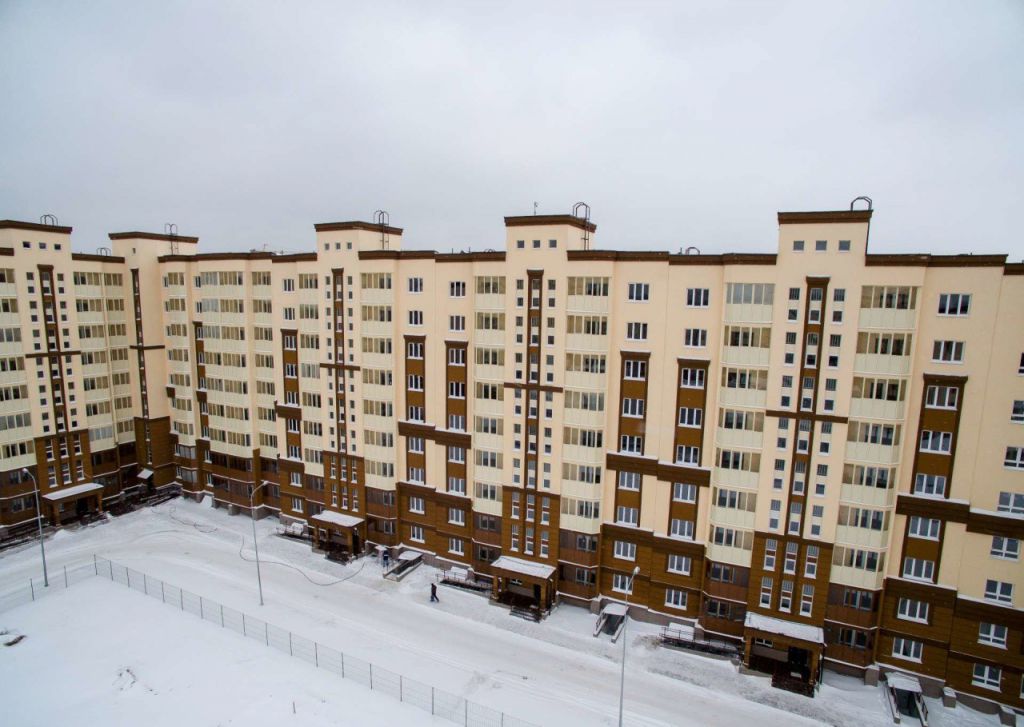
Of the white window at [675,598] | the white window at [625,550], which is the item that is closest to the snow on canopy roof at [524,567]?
the white window at [625,550]

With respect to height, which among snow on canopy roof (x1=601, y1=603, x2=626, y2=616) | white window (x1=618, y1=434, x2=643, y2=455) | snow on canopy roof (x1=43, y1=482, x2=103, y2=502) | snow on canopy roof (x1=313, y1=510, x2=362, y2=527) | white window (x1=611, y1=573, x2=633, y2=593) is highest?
white window (x1=618, y1=434, x2=643, y2=455)

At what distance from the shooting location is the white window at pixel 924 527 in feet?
119

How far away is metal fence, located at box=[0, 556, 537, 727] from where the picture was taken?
1349 inches

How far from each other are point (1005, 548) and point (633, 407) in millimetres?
24898

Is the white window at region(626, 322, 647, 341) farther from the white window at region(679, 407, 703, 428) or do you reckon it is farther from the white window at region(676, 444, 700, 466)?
the white window at region(676, 444, 700, 466)

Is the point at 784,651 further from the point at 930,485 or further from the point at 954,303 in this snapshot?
the point at 954,303

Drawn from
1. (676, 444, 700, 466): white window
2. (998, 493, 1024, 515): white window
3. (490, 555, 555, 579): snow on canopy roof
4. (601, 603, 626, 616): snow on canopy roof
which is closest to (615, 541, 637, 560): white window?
(601, 603, 626, 616): snow on canopy roof

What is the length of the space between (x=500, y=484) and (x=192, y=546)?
33674 mm

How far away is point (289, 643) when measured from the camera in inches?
1588

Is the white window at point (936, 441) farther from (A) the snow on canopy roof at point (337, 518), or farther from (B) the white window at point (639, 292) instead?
(A) the snow on canopy roof at point (337, 518)

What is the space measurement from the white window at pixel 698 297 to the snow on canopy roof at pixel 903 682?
2820cm

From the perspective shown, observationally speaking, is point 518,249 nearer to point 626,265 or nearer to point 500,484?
point 626,265

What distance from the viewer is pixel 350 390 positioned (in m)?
53.5

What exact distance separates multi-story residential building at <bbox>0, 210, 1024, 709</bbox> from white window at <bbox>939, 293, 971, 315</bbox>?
0.13m
